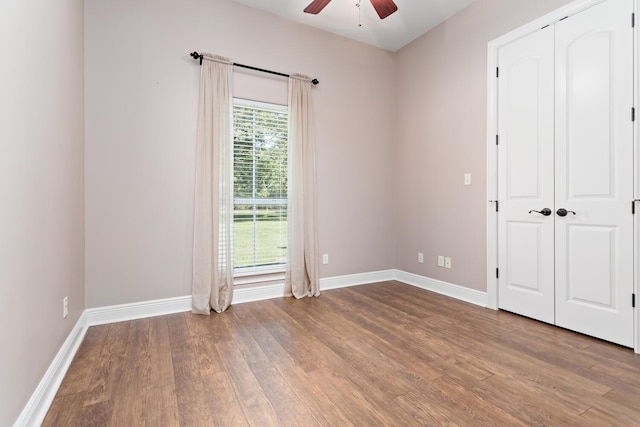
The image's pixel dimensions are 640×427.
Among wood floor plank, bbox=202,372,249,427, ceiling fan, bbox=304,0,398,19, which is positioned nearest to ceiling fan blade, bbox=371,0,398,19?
ceiling fan, bbox=304,0,398,19

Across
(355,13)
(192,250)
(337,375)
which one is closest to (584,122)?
(355,13)

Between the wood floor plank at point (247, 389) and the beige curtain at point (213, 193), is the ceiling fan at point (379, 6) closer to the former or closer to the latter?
the beige curtain at point (213, 193)

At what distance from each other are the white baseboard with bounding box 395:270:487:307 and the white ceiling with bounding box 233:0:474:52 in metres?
3.10

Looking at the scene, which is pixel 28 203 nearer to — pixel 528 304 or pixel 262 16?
pixel 262 16

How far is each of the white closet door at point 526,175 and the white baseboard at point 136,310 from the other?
3190 mm

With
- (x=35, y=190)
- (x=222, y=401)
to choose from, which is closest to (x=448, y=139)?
(x=222, y=401)

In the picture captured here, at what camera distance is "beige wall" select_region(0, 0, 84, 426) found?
124 centimetres

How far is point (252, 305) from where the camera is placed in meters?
3.18

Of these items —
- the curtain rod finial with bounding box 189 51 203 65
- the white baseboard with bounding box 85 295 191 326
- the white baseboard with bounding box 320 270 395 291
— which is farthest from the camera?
the white baseboard with bounding box 320 270 395 291

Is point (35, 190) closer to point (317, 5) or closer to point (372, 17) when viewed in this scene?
point (317, 5)

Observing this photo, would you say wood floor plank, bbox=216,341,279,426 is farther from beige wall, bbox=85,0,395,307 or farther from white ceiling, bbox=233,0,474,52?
white ceiling, bbox=233,0,474,52

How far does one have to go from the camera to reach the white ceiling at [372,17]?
3.25 meters

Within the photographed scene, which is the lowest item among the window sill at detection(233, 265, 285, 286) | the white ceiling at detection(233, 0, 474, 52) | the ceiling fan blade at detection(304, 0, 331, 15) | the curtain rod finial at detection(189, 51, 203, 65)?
the window sill at detection(233, 265, 285, 286)

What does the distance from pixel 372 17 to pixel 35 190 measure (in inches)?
139
